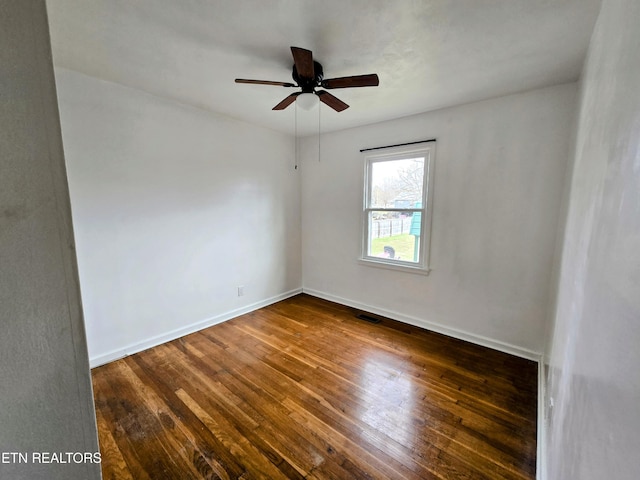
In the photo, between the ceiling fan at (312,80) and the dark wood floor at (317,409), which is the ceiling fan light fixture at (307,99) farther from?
the dark wood floor at (317,409)

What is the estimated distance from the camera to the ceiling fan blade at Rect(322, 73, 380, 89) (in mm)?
1779

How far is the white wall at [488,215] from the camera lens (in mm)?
2369

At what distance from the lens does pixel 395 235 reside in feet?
11.1

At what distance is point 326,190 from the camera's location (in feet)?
12.9

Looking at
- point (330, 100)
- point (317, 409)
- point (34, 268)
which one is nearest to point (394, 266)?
point (317, 409)

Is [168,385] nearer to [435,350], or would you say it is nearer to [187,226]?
[187,226]

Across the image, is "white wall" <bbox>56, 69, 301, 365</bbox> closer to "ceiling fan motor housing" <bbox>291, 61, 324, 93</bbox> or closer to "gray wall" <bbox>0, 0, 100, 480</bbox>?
"ceiling fan motor housing" <bbox>291, 61, 324, 93</bbox>

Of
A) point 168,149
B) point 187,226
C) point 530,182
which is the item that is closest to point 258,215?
point 187,226

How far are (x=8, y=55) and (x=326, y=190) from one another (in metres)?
3.57

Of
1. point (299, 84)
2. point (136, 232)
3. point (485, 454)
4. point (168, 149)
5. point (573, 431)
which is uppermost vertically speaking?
point (299, 84)

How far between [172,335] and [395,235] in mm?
2842

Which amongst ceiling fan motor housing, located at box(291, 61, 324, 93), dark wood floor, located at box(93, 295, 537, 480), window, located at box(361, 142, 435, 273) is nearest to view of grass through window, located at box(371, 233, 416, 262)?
window, located at box(361, 142, 435, 273)

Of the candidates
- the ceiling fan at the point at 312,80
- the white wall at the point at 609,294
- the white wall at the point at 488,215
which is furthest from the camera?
the white wall at the point at 488,215

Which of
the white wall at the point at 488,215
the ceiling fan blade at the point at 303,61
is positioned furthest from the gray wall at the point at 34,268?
the white wall at the point at 488,215
